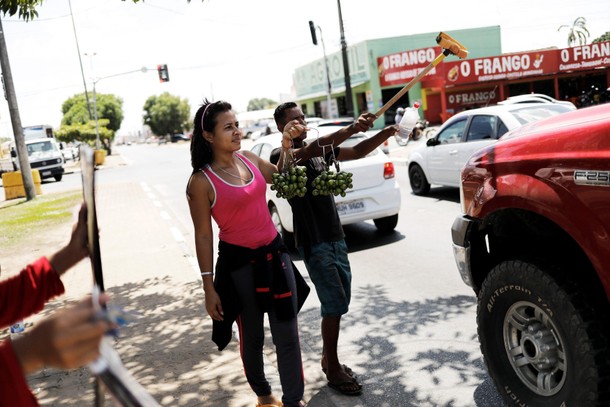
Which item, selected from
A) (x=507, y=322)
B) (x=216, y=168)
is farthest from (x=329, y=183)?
(x=507, y=322)

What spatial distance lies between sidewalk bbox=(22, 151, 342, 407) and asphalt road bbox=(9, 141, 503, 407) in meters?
0.32

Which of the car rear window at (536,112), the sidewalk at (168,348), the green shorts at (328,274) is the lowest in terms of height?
the sidewalk at (168,348)

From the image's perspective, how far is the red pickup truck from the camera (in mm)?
2555

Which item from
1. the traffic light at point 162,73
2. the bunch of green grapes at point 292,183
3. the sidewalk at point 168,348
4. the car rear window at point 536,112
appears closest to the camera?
the bunch of green grapes at point 292,183

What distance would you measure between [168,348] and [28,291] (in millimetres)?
3126

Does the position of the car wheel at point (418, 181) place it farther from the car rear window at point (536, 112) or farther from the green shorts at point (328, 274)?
the green shorts at point (328, 274)

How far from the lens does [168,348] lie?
477 centimetres

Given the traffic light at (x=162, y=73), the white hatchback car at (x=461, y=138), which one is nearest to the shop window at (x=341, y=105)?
the traffic light at (x=162, y=73)

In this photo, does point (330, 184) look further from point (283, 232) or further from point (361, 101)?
point (361, 101)

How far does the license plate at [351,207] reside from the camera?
25.7 ft

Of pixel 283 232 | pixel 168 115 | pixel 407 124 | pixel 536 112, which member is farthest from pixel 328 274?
pixel 168 115

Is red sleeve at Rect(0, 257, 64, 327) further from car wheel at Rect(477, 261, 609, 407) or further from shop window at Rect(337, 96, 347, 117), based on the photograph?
shop window at Rect(337, 96, 347, 117)

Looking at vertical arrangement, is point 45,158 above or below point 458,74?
below

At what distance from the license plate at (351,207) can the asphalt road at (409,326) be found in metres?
0.49
